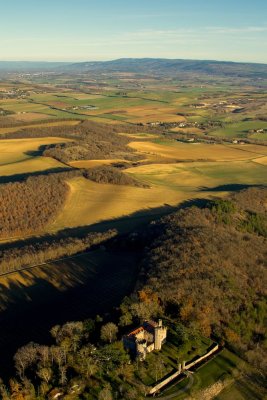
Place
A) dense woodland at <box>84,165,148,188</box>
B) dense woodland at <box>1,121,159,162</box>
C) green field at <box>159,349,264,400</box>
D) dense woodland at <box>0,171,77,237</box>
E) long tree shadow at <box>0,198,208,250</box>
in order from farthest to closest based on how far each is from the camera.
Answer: dense woodland at <box>1,121,159,162</box> < dense woodland at <box>84,165,148,188</box> < dense woodland at <box>0,171,77,237</box> < long tree shadow at <box>0,198,208,250</box> < green field at <box>159,349,264,400</box>

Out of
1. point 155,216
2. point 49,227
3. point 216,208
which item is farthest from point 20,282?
point 216,208

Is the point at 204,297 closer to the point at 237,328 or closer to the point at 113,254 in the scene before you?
the point at 237,328

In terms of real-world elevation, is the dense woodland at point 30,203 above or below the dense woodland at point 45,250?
above

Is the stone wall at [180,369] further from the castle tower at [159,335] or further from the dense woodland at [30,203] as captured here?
the dense woodland at [30,203]

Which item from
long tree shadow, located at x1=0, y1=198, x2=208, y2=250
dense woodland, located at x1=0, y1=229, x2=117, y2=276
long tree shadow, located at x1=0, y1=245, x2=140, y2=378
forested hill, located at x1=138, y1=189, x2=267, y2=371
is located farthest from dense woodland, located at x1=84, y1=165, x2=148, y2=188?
long tree shadow, located at x1=0, y1=245, x2=140, y2=378

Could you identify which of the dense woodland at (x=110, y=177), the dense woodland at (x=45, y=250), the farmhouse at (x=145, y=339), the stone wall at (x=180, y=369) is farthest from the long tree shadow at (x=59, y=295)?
the dense woodland at (x=110, y=177)

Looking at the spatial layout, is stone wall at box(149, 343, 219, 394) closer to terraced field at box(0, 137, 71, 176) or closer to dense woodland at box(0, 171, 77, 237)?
dense woodland at box(0, 171, 77, 237)

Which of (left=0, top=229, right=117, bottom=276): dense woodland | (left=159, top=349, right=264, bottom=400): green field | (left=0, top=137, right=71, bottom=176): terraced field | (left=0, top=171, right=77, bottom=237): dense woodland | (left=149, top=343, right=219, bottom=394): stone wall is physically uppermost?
(left=0, top=137, right=71, bottom=176): terraced field

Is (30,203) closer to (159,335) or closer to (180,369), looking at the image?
(159,335)
